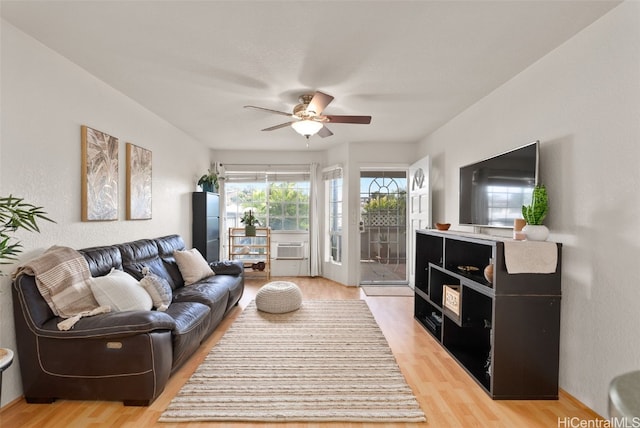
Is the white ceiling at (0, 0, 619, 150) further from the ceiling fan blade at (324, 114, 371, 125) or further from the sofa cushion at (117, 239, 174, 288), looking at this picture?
the sofa cushion at (117, 239, 174, 288)

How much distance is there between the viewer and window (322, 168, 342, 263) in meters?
5.74

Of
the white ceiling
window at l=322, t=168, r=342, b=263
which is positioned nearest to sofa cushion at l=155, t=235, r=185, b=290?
the white ceiling

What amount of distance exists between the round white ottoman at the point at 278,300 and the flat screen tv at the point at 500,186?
2145 millimetres

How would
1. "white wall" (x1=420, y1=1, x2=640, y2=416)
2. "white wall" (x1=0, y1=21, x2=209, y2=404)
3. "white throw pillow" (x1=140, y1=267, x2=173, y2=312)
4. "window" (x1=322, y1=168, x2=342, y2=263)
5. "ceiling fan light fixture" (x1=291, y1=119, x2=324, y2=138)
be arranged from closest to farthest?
"white wall" (x1=420, y1=1, x2=640, y2=416) < "white wall" (x1=0, y1=21, x2=209, y2=404) < "white throw pillow" (x1=140, y1=267, x2=173, y2=312) < "ceiling fan light fixture" (x1=291, y1=119, x2=324, y2=138) < "window" (x1=322, y1=168, x2=342, y2=263)

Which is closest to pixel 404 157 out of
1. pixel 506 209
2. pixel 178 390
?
pixel 506 209

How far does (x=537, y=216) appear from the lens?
2.16 meters

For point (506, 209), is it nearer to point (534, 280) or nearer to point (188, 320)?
point (534, 280)

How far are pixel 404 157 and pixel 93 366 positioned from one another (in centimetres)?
489

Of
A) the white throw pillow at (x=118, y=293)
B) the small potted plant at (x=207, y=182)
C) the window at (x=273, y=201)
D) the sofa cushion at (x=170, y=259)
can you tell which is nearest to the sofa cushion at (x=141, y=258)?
the sofa cushion at (x=170, y=259)

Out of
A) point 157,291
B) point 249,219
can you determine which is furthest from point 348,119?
point 249,219

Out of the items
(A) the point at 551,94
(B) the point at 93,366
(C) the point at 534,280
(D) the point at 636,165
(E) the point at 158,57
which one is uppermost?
(E) the point at 158,57

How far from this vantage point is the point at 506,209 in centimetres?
262

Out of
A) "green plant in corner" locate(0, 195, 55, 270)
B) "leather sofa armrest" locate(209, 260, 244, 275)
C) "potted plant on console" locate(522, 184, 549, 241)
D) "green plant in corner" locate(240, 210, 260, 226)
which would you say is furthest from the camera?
"green plant in corner" locate(240, 210, 260, 226)

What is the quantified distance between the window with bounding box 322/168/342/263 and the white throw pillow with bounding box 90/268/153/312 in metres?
3.72
